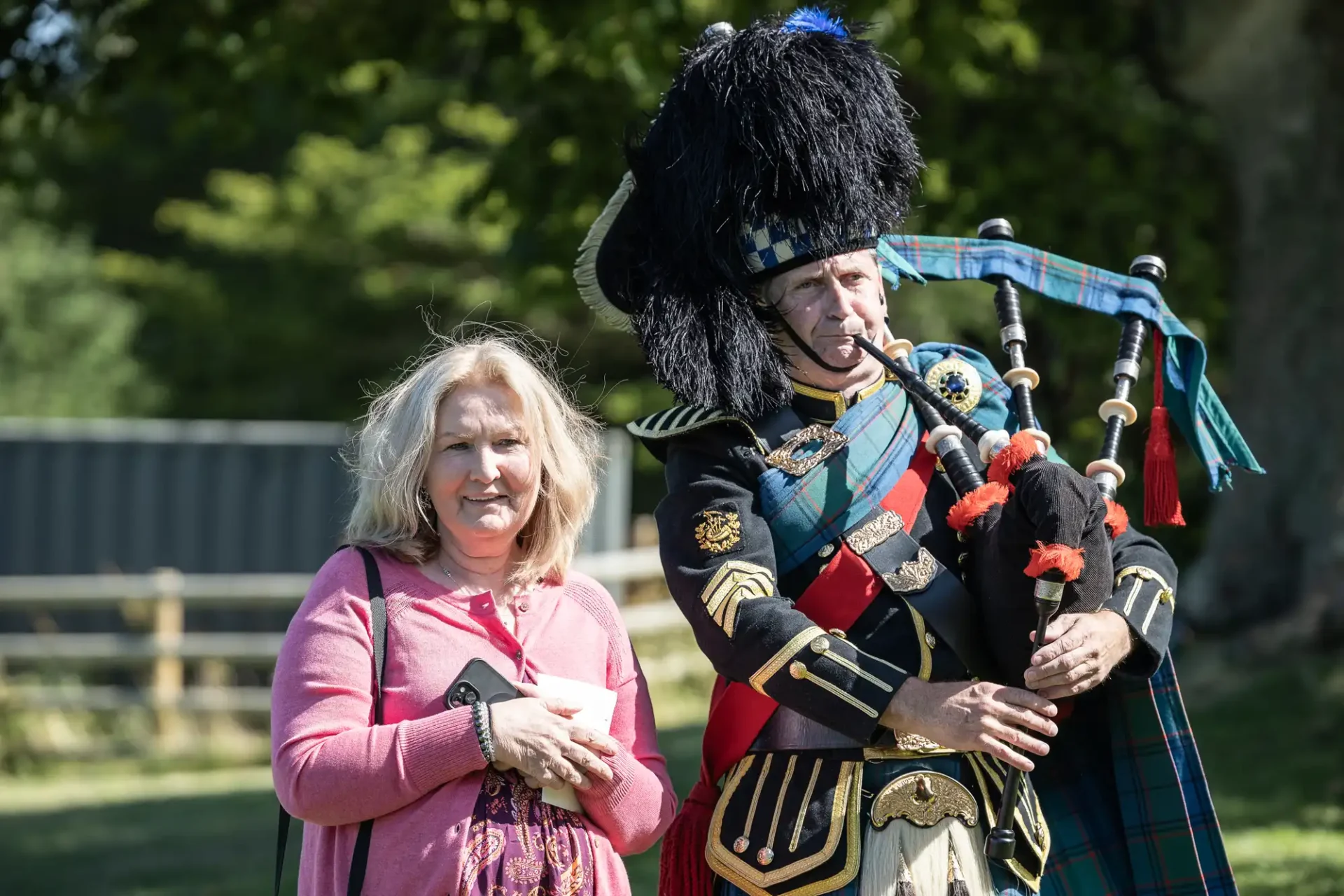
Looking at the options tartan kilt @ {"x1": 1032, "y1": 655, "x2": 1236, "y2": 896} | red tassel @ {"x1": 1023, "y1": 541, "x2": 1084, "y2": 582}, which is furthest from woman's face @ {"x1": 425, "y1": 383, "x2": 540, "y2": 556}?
tartan kilt @ {"x1": 1032, "y1": 655, "x2": 1236, "y2": 896}

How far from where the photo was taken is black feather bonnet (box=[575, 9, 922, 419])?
291cm

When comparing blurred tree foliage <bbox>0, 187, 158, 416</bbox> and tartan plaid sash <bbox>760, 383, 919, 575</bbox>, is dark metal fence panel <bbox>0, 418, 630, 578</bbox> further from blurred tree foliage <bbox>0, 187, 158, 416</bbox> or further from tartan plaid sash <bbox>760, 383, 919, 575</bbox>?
blurred tree foliage <bbox>0, 187, 158, 416</bbox>

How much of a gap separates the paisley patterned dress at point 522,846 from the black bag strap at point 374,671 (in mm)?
168

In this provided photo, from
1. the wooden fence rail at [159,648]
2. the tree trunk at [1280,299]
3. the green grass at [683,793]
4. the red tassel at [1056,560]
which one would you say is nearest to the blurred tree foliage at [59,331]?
the wooden fence rail at [159,648]

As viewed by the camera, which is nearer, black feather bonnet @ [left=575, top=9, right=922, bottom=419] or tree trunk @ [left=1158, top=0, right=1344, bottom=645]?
black feather bonnet @ [left=575, top=9, right=922, bottom=419]

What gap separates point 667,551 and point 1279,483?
6218mm

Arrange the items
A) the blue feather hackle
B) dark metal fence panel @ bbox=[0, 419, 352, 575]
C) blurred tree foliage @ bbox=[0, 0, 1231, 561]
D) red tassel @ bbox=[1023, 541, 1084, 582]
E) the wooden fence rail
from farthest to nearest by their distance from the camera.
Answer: dark metal fence panel @ bbox=[0, 419, 352, 575], the wooden fence rail, blurred tree foliage @ bbox=[0, 0, 1231, 561], the blue feather hackle, red tassel @ bbox=[1023, 541, 1084, 582]

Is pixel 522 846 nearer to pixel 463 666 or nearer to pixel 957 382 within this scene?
pixel 463 666

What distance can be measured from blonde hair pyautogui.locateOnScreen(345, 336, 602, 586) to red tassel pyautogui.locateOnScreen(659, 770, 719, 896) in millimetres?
495

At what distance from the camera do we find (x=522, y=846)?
281 centimetres

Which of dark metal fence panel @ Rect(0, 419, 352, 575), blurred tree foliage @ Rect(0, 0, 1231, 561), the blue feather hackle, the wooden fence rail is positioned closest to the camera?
the blue feather hackle

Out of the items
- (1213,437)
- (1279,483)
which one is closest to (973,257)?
(1213,437)

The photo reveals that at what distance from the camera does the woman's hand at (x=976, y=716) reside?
2670 mm

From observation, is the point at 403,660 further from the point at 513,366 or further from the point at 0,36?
the point at 0,36
